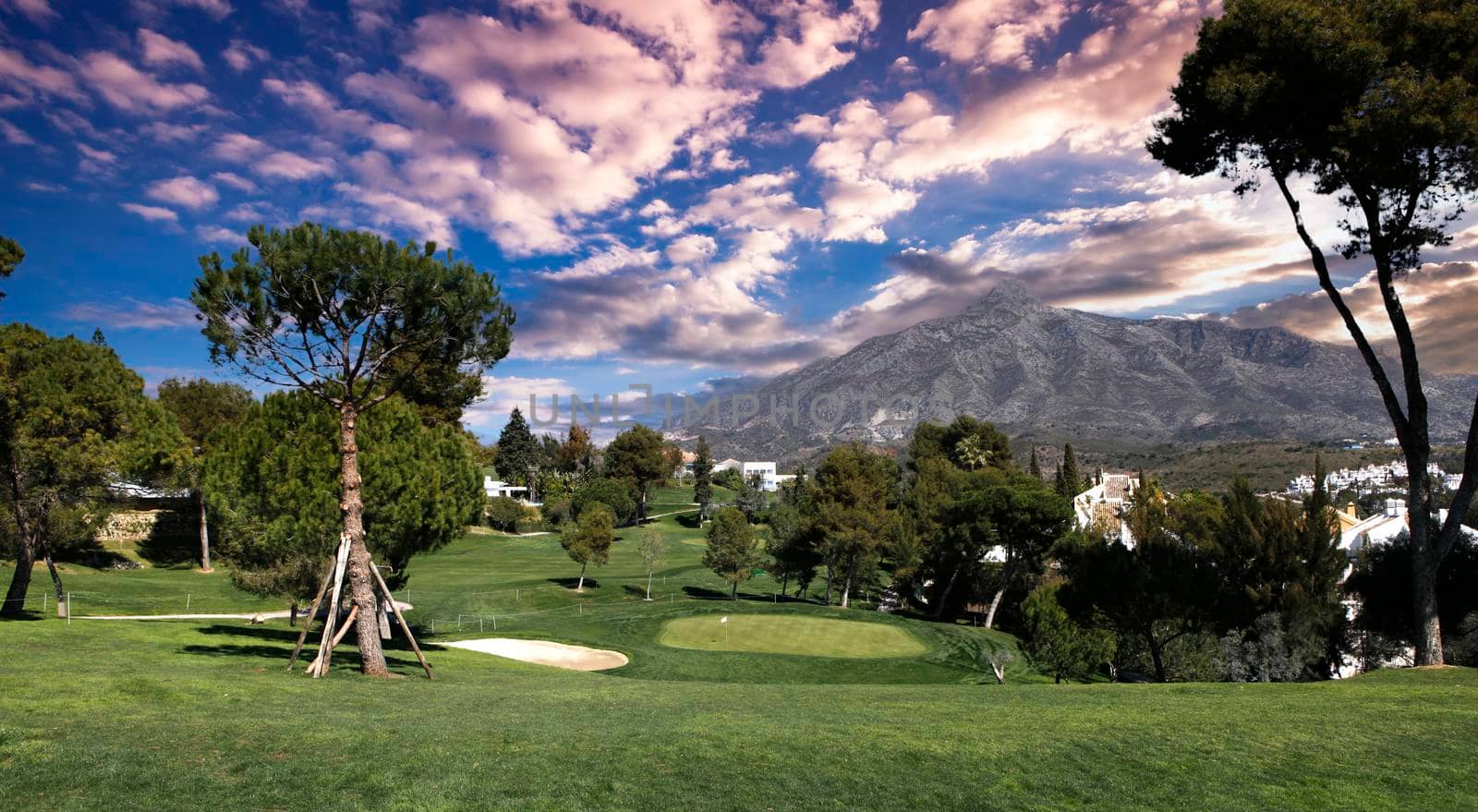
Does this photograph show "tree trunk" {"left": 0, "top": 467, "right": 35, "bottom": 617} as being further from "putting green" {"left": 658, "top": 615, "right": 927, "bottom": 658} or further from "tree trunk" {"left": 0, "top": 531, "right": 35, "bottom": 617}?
"putting green" {"left": 658, "top": 615, "right": 927, "bottom": 658}

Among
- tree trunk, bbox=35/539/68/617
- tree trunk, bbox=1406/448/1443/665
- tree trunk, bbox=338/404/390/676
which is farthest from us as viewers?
tree trunk, bbox=35/539/68/617

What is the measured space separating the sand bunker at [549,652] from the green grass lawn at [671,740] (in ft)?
34.5

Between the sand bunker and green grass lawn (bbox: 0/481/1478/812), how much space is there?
10.5 m

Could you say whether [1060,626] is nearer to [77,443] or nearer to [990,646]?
[990,646]

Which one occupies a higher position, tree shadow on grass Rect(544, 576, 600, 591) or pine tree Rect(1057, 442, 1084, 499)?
pine tree Rect(1057, 442, 1084, 499)

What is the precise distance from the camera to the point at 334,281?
17578 millimetres

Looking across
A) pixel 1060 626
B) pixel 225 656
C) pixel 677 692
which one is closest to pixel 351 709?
pixel 677 692

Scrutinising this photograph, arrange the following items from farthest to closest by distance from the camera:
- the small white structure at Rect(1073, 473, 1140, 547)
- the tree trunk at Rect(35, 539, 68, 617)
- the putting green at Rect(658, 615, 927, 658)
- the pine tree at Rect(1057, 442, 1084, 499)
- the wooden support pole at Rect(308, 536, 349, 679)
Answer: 1. the pine tree at Rect(1057, 442, 1084, 499)
2. the small white structure at Rect(1073, 473, 1140, 547)
3. the putting green at Rect(658, 615, 927, 658)
4. the tree trunk at Rect(35, 539, 68, 617)
5. the wooden support pole at Rect(308, 536, 349, 679)

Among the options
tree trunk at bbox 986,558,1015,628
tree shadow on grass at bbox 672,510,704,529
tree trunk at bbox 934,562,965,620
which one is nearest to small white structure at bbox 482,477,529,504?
tree shadow on grass at bbox 672,510,704,529

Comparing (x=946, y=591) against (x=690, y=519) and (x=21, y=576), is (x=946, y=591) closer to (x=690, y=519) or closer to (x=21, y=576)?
(x=21, y=576)

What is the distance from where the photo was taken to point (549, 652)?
109ft

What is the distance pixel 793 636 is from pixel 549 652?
1264 centimetres

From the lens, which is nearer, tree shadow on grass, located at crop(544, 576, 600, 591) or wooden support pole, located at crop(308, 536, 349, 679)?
wooden support pole, located at crop(308, 536, 349, 679)

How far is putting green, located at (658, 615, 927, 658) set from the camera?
3603 centimetres
